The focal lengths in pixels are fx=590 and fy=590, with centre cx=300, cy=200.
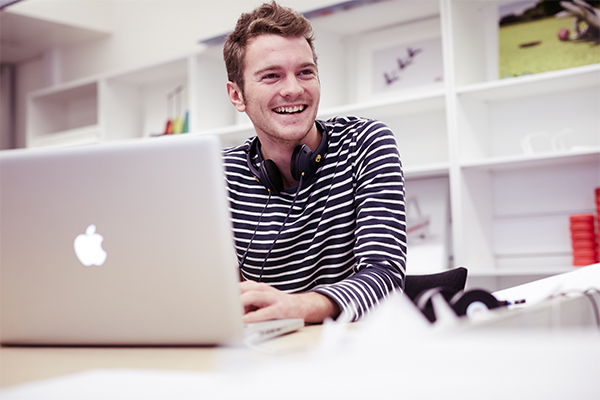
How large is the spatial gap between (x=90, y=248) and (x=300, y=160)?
747 mm

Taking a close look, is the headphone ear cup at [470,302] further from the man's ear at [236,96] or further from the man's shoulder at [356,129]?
the man's ear at [236,96]

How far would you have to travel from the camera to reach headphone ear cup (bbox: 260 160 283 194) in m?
1.44

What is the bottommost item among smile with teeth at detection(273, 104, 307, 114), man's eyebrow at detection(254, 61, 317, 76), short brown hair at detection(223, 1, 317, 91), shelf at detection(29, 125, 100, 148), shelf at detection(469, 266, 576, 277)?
shelf at detection(469, 266, 576, 277)

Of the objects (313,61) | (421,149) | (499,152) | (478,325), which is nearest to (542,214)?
(499,152)

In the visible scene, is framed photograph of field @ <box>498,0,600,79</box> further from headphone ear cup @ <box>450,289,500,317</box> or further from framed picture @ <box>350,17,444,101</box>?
headphone ear cup @ <box>450,289,500,317</box>

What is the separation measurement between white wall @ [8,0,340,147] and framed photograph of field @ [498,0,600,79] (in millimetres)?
1155

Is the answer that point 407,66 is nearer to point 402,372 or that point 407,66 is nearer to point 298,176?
point 298,176

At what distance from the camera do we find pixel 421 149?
2.99 meters

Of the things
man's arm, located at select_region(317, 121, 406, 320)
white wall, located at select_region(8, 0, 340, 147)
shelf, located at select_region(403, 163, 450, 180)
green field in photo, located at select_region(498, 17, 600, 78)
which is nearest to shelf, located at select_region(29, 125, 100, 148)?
white wall, located at select_region(8, 0, 340, 147)

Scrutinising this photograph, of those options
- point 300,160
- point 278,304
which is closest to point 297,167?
point 300,160

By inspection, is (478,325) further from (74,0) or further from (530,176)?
(74,0)

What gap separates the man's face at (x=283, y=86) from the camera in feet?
4.88

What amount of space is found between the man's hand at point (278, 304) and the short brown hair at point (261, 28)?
809mm

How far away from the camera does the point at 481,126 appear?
274 centimetres
